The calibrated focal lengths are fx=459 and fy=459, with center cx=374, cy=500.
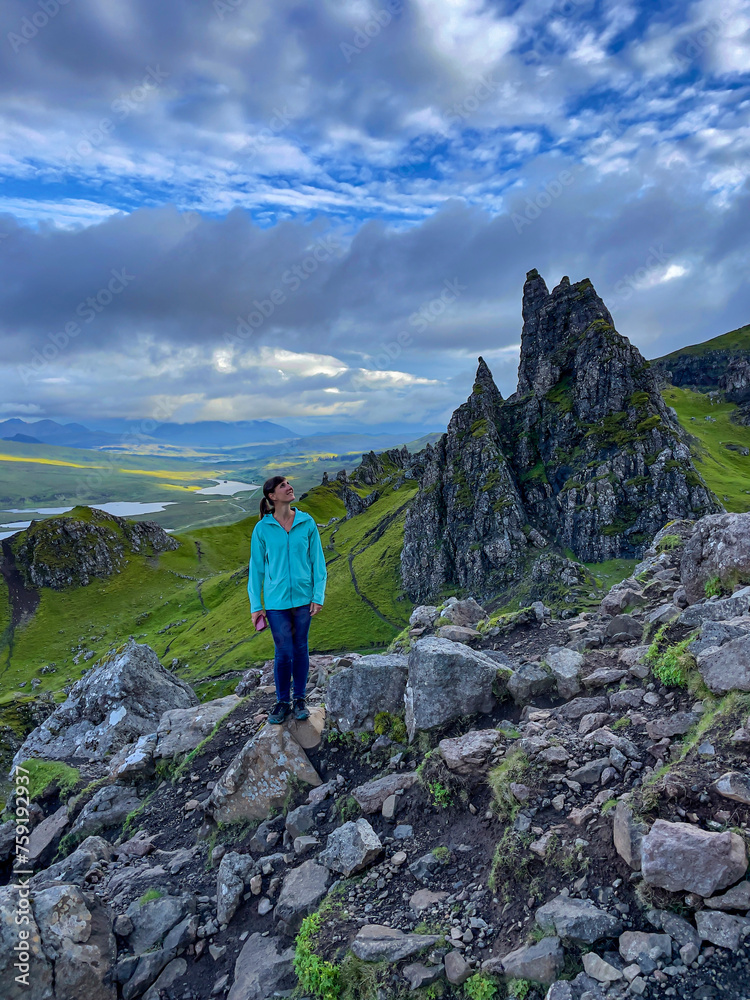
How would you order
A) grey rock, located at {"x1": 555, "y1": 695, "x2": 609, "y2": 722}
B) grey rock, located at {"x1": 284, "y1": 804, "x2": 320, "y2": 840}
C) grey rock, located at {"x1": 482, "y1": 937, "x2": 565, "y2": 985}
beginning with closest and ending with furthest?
Result: grey rock, located at {"x1": 482, "y1": 937, "x2": 565, "y2": 985} → grey rock, located at {"x1": 284, "y1": 804, "x2": 320, "y2": 840} → grey rock, located at {"x1": 555, "y1": 695, "x2": 609, "y2": 722}

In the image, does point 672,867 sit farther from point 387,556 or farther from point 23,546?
point 23,546

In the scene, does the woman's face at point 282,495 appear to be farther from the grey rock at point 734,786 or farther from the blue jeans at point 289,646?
the grey rock at point 734,786

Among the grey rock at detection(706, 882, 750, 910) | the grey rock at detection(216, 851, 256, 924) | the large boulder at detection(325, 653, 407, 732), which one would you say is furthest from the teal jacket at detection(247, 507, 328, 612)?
the grey rock at detection(706, 882, 750, 910)

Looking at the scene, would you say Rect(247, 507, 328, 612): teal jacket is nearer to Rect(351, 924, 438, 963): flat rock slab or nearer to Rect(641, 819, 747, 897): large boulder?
Rect(351, 924, 438, 963): flat rock slab

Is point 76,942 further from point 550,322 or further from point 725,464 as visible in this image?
point 725,464

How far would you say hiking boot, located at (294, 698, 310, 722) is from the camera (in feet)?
40.2

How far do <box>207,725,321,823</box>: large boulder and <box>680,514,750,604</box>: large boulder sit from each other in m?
11.5

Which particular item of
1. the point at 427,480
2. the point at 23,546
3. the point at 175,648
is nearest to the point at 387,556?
the point at 427,480

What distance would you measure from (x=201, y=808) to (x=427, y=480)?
12984 centimetres

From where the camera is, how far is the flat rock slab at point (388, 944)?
6258 millimetres

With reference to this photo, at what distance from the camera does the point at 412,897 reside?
287 inches

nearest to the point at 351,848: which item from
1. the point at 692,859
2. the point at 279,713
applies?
the point at 279,713

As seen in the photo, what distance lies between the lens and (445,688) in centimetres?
1102

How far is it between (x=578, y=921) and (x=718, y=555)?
10414mm
